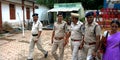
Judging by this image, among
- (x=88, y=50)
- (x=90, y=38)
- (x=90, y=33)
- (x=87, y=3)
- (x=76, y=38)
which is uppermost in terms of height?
(x=87, y=3)

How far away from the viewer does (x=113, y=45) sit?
421 centimetres

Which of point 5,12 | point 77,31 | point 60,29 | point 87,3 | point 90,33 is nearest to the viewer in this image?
point 90,33

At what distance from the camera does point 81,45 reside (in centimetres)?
579

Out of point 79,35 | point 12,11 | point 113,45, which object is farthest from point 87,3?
point 113,45

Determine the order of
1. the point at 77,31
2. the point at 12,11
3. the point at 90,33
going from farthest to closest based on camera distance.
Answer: the point at 12,11
the point at 77,31
the point at 90,33

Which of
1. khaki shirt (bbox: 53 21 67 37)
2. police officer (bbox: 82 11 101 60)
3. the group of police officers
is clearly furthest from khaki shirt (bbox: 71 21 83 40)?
khaki shirt (bbox: 53 21 67 37)

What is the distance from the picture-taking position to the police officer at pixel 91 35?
5.34 m

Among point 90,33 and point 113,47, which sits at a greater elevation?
point 90,33

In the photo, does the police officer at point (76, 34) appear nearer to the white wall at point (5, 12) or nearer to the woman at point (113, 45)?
the woman at point (113, 45)

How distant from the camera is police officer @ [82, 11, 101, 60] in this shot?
534 centimetres

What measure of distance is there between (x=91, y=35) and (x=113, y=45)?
1.33 meters

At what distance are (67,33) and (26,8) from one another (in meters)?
19.9

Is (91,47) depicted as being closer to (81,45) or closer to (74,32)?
(81,45)

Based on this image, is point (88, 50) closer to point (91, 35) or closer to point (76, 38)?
point (91, 35)
